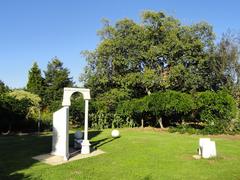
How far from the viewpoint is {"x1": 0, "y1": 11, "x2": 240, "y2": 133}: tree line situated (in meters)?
20.2

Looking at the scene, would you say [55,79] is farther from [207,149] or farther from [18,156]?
[207,149]

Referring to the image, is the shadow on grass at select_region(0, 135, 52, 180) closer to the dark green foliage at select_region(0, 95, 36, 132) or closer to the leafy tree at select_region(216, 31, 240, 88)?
the dark green foliage at select_region(0, 95, 36, 132)

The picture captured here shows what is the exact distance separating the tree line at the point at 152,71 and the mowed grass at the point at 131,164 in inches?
292

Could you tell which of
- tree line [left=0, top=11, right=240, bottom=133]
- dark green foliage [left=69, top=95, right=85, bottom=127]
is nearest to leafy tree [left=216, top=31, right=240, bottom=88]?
tree line [left=0, top=11, right=240, bottom=133]

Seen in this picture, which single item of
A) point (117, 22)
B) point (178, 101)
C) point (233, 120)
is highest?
point (117, 22)

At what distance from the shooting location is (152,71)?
66.8ft

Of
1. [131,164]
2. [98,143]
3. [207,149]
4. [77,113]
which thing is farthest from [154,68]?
[131,164]

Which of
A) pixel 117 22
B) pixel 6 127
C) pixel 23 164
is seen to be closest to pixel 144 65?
pixel 117 22

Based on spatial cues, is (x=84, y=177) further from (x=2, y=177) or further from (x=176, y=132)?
(x=176, y=132)

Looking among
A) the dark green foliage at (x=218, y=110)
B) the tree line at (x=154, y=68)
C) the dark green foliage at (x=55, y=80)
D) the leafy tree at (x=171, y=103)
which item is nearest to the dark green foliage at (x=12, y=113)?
the tree line at (x=154, y=68)

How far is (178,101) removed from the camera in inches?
719

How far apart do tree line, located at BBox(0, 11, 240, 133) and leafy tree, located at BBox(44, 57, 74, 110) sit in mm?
9779

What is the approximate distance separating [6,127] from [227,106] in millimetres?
14431

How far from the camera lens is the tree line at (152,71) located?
2017 centimetres
